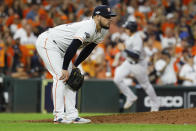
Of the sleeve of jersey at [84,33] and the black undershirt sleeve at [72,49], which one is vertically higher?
the sleeve of jersey at [84,33]

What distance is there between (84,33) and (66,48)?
69 cm

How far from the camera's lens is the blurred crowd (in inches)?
609

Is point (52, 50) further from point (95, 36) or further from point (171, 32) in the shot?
point (171, 32)

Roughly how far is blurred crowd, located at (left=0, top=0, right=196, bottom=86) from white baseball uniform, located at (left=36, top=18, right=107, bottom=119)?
6932 mm

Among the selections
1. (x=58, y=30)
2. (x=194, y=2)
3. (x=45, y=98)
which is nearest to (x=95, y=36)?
(x=58, y=30)

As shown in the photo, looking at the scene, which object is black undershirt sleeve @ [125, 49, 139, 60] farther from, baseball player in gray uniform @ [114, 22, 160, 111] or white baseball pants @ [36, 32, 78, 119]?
white baseball pants @ [36, 32, 78, 119]

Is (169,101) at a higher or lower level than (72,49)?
lower

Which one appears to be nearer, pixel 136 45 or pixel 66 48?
pixel 66 48

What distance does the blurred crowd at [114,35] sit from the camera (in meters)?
15.5

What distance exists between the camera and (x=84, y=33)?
7.80 metres

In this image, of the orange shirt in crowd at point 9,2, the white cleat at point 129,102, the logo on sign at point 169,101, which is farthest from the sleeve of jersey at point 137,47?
the orange shirt in crowd at point 9,2

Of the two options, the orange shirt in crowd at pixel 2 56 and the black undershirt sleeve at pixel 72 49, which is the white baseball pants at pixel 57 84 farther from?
the orange shirt in crowd at pixel 2 56

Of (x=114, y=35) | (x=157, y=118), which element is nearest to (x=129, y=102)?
(x=114, y=35)

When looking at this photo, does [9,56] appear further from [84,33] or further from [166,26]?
[84,33]
